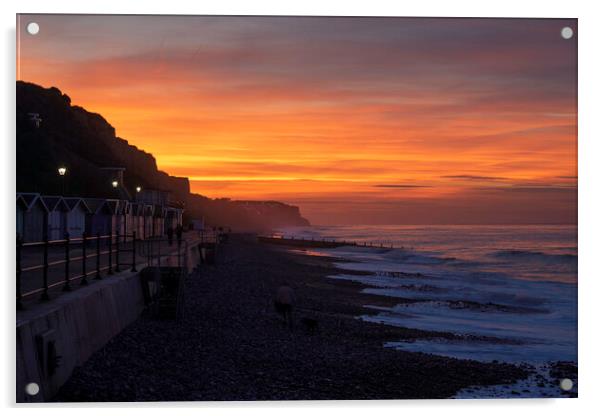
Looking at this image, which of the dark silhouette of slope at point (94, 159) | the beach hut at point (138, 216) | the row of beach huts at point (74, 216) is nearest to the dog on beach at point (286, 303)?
the row of beach huts at point (74, 216)

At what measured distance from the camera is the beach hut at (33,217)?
28.7 meters

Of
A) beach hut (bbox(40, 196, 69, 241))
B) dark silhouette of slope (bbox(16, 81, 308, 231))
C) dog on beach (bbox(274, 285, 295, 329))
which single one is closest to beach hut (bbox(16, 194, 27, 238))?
beach hut (bbox(40, 196, 69, 241))

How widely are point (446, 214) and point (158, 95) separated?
18.3 ft

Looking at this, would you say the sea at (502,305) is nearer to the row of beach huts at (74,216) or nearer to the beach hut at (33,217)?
the row of beach huts at (74,216)

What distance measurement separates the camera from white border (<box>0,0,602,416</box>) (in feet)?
32.4

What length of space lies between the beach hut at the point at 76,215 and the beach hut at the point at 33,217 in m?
3.88

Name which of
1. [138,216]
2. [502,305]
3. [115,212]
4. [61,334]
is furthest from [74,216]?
[61,334]

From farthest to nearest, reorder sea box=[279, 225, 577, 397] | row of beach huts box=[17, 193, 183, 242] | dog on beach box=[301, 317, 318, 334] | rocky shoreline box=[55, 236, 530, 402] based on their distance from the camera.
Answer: row of beach huts box=[17, 193, 183, 242]
dog on beach box=[301, 317, 318, 334]
sea box=[279, 225, 577, 397]
rocky shoreline box=[55, 236, 530, 402]

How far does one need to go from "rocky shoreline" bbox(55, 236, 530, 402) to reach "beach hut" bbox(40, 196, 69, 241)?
50.1 feet

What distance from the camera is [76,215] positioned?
3666 cm

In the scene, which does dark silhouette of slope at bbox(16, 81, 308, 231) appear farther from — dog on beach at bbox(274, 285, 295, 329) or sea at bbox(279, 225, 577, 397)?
dog on beach at bbox(274, 285, 295, 329)

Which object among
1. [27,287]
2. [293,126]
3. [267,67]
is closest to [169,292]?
[27,287]

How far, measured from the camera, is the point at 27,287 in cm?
1229
